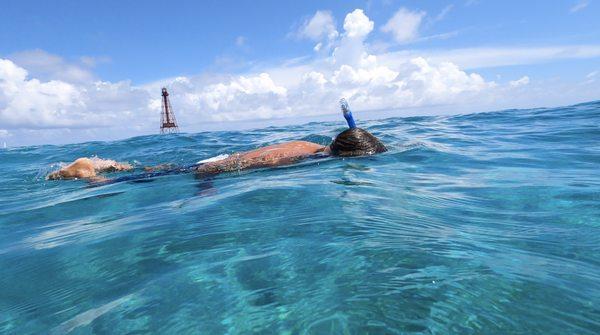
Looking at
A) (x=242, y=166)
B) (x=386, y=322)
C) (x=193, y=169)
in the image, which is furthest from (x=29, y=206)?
(x=386, y=322)

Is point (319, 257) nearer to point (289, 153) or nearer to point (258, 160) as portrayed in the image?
point (258, 160)

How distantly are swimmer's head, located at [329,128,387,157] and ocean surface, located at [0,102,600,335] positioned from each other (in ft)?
4.58

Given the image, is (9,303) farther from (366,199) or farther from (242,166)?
(242,166)

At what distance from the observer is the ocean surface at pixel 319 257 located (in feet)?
6.72

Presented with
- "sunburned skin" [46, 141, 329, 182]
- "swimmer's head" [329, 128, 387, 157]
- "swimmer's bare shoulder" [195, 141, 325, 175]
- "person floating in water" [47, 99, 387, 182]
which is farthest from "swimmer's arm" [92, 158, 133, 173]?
"swimmer's head" [329, 128, 387, 157]

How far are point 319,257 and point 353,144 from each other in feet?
16.6

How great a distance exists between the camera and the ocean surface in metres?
2.05

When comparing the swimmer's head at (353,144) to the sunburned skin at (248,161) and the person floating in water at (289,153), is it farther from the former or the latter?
the sunburned skin at (248,161)

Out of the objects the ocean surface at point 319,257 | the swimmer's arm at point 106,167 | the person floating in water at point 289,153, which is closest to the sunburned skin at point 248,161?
the person floating in water at point 289,153

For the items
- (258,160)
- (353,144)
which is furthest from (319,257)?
(258,160)

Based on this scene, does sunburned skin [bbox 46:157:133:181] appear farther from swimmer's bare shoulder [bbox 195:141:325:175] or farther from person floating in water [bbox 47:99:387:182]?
swimmer's bare shoulder [bbox 195:141:325:175]

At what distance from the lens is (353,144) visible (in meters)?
7.66

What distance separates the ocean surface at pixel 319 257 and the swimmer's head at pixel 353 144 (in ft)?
4.58

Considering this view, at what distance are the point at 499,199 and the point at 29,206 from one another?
741 cm
